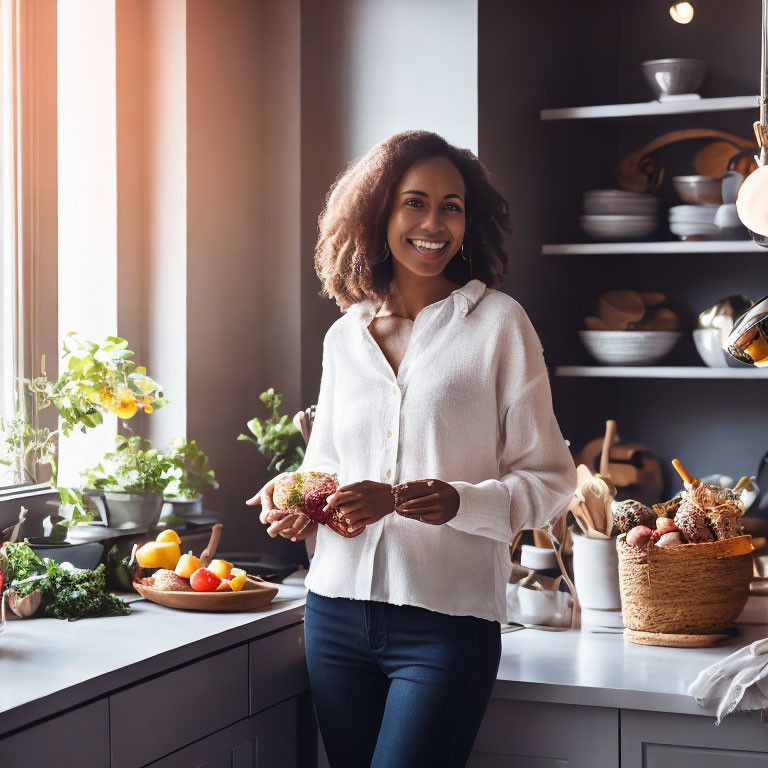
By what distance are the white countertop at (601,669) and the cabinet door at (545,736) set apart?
0.03 m

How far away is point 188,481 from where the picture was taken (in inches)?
94.7

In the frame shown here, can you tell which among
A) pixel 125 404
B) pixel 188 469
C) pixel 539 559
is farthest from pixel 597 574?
pixel 125 404

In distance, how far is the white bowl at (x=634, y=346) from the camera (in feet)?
8.39

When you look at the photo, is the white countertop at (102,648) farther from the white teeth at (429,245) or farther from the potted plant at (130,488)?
the white teeth at (429,245)

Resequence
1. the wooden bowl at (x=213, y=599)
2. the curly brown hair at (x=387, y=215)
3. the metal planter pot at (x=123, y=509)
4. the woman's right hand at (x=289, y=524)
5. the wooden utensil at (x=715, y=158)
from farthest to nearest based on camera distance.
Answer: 1. the wooden utensil at (x=715, y=158)
2. the metal planter pot at (x=123, y=509)
3. the wooden bowl at (x=213, y=599)
4. the curly brown hair at (x=387, y=215)
5. the woman's right hand at (x=289, y=524)

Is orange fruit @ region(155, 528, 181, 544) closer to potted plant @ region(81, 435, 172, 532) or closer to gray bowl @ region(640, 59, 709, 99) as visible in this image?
potted plant @ region(81, 435, 172, 532)

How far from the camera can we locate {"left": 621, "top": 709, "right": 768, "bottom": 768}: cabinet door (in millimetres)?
1728

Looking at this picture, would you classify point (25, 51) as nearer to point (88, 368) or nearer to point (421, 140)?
point (88, 368)

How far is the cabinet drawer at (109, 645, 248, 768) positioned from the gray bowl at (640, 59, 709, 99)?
164cm

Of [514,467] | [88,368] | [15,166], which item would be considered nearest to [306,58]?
[15,166]

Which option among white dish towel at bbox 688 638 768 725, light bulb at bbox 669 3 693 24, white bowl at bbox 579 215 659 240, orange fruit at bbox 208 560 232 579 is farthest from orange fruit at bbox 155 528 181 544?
light bulb at bbox 669 3 693 24

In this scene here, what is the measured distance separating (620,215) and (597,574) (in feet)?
2.92

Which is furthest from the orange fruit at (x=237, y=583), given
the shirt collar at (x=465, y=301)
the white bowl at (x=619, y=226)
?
Answer: the white bowl at (x=619, y=226)

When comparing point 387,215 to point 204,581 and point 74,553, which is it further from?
point 74,553
